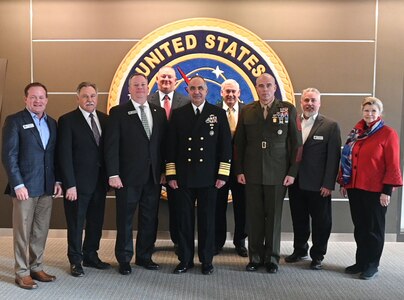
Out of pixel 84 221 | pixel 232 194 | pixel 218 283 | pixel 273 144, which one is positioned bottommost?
pixel 218 283

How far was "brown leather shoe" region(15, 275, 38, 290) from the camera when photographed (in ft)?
11.4

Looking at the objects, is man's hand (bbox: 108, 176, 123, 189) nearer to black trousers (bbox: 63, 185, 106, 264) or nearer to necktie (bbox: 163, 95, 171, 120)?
black trousers (bbox: 63, 185, 106, 264)

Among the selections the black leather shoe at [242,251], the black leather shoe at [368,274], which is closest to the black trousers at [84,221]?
the black leather shoe at [242,251]

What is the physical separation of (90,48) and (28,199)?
2223 millimetres

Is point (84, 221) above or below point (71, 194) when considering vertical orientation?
below

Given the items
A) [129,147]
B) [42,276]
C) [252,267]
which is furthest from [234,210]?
[42,276]

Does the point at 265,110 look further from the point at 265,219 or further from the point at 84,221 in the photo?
the point at 84,221

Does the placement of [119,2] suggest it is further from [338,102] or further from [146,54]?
[338,102]

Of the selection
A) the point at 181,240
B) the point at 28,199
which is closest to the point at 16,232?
the point at 28,199

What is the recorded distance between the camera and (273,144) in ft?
12.4

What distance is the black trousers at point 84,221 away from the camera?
12.5 feet

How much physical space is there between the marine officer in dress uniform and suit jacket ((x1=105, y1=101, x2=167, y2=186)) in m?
0.80

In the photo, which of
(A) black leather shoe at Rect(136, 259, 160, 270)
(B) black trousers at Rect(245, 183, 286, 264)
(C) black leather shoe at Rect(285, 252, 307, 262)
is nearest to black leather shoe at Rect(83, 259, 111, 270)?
(A) black leather shoe at Rect(136, 259, 160, 270)

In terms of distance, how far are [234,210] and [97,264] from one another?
57.3 inches
